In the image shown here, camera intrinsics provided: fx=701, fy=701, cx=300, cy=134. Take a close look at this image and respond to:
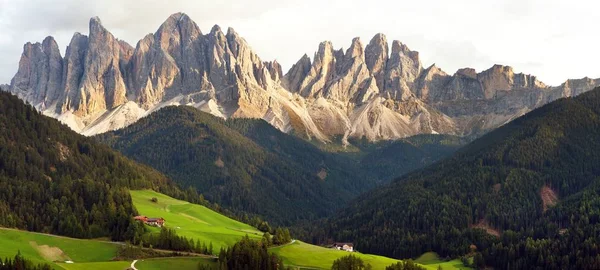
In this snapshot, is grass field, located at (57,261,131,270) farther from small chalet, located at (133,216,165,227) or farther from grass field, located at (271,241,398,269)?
grass field, located at (271,241,398,269)

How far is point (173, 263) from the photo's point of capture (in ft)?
499

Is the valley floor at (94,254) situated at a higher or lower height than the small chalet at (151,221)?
lower

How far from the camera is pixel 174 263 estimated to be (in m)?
152

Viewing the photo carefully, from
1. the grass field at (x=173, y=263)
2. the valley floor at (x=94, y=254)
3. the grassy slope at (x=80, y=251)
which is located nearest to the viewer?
the grassy slope at (x=80, y=251)

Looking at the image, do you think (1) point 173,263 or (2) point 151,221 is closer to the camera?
(1) point 173,263

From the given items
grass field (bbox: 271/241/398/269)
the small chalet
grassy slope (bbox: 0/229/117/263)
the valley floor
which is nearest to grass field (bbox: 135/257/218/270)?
the valley floor

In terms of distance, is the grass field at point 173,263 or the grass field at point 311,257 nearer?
the grass field at point 173,263

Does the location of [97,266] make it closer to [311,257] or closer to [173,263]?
[173,263]

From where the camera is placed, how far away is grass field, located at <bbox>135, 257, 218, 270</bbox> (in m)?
147

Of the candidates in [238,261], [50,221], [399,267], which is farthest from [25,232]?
[399,267]

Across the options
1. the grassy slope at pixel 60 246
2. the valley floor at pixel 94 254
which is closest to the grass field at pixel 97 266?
the valley floor at pixel 94 254

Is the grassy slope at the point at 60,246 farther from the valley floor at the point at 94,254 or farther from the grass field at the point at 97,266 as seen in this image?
the grass field at the point at 97,266

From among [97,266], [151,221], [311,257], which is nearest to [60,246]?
[97,266]

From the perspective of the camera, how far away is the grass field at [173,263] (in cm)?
14712
